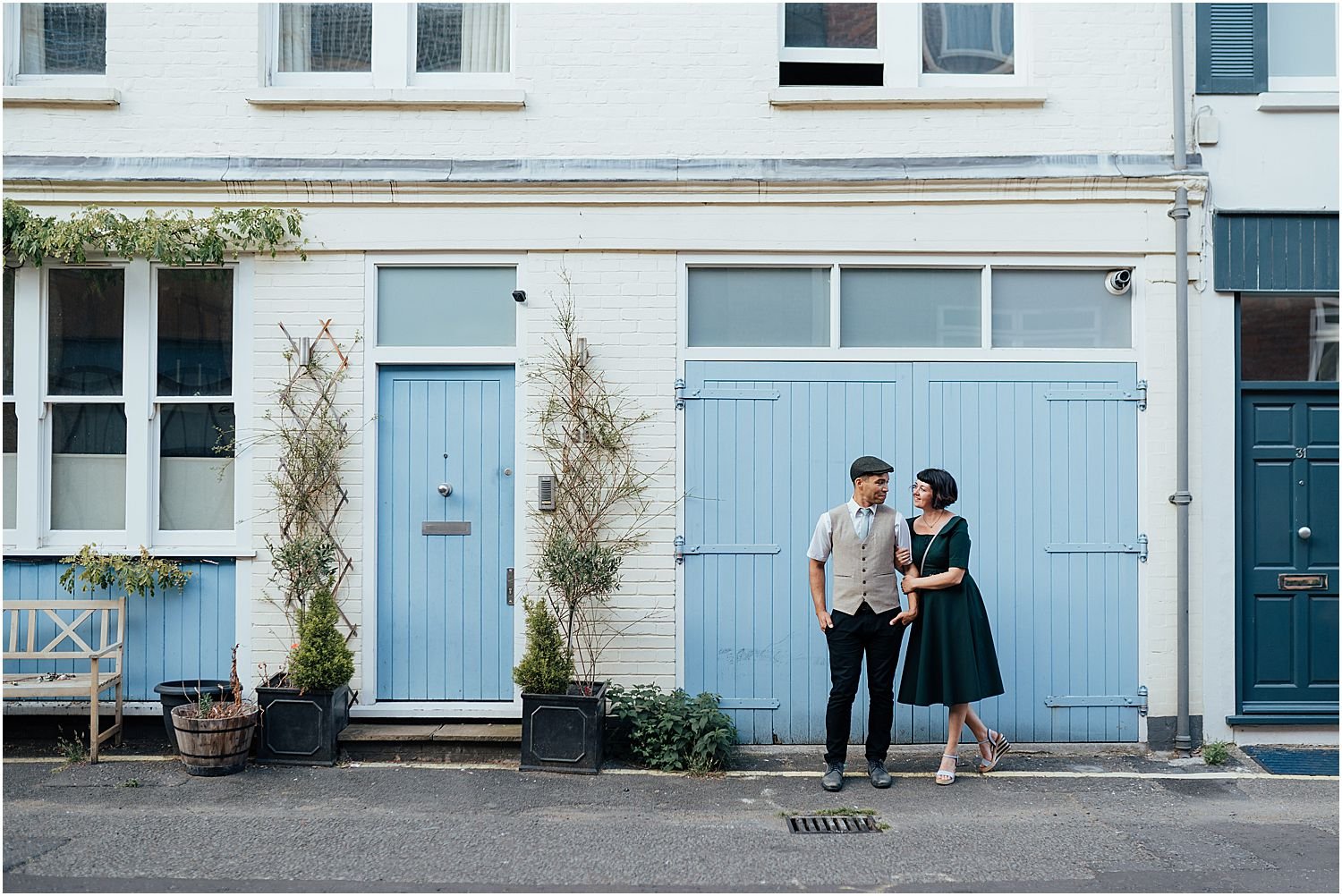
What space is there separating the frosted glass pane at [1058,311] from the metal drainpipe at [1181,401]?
1.08 ft

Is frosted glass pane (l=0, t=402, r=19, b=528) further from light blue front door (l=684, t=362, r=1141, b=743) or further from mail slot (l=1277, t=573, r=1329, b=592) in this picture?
mail slot (l=1277, t=573, r=1329, b=592)

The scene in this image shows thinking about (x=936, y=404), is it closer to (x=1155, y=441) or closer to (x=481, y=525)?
(x=1155, y=441)

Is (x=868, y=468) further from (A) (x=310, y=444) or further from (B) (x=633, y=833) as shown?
(A) (x=310, y=444)

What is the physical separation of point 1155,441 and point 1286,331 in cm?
119

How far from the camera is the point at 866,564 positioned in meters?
6.19

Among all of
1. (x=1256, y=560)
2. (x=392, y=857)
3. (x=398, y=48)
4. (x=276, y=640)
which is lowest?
(x=392, y=857)

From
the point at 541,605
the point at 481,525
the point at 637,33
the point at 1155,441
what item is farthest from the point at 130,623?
the point at 1155,441

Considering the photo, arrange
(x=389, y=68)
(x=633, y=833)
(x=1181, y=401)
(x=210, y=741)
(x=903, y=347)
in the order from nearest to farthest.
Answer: (x=633, y=833) < (x=210, y=741) < (x=1181, y=401) < (x=903, y=347) < (x=389, y=68)

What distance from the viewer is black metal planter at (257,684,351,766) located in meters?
→ 6.59

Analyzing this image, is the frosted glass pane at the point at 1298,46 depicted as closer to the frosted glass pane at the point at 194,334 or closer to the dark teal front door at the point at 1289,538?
the dark teal front door at the point at 1289,538

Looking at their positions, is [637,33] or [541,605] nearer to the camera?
[541,605]

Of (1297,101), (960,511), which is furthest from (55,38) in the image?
(1297,101)

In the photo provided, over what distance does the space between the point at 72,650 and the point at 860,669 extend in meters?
5.09

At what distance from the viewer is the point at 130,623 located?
715cm
